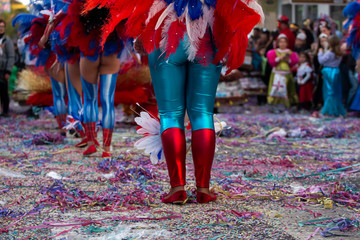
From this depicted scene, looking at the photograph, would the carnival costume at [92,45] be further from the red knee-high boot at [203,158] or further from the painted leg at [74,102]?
the red knee-high boot at [203,158]

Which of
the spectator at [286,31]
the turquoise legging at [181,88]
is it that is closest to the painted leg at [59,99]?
the turquoise legging at [181,88]

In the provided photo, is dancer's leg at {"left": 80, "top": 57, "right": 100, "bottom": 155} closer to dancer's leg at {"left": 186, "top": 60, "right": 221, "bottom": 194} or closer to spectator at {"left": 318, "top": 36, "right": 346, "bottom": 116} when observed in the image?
dancer's leg at {"left": 186, "top": 60, "right": 221, "bottom": 194}

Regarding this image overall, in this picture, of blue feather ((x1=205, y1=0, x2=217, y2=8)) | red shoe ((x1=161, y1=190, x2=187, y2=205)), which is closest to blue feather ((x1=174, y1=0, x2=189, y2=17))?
blue feather ((x1=205, y1=0, x2=217, y2=8))

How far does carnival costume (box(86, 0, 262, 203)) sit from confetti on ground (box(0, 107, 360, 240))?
333 mm

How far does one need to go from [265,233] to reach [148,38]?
1.25 metres

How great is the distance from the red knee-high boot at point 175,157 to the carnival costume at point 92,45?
1864 millimetres

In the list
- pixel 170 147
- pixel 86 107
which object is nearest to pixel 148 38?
Result: pixel 170 147

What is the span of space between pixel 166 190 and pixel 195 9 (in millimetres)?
1199

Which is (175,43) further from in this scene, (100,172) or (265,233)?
(100,172)

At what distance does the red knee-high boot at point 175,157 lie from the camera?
2.85 metres

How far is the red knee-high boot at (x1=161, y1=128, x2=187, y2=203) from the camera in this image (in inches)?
112

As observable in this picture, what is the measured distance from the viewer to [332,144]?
19.2 feet

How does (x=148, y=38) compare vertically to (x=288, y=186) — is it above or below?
above

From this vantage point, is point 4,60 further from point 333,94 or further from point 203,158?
point 203,158
